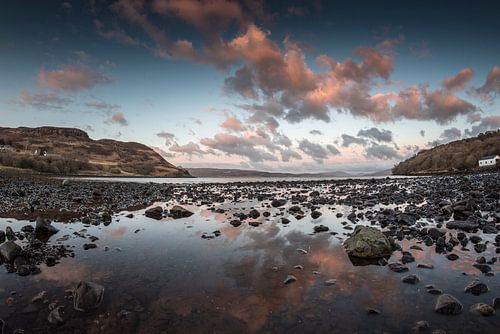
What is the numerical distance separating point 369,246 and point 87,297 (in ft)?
35.2

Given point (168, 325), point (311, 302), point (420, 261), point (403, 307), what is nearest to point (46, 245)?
point (168, 325)

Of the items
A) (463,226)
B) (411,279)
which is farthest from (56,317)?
(463,226)

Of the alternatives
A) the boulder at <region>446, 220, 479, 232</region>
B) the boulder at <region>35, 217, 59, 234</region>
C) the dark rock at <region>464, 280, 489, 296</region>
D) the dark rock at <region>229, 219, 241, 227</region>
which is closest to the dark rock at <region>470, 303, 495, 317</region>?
the dark rock at <region>464, 280, 489, 296</region>

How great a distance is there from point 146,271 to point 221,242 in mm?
4793

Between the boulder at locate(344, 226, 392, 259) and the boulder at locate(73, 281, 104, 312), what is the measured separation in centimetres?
990

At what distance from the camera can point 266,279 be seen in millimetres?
9578

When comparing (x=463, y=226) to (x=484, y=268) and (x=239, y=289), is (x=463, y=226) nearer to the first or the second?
(x=484, y=268)

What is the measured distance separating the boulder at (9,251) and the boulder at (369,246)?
14.3 metres

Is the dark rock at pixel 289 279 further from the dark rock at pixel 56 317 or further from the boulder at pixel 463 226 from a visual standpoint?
the boulder at pixel 463 226

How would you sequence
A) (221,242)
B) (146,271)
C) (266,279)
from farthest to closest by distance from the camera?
(221,242) → (146,271) → (266,279)

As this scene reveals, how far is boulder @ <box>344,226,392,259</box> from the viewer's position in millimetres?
11766

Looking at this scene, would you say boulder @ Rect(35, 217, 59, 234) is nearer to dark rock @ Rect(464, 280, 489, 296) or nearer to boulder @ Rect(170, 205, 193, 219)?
boulder @ Rect(170, 205, 193, 219)

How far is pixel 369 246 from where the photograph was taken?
11.9 metres

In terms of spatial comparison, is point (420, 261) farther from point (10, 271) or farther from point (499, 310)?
point (10, 271)
